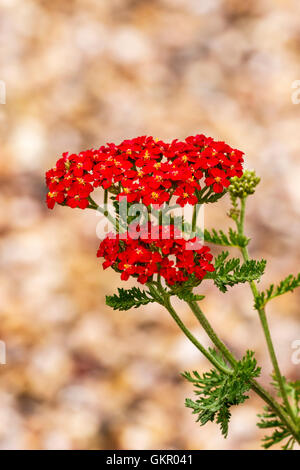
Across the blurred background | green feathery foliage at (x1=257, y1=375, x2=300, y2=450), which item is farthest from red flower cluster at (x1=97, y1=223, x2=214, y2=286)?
the blurred background

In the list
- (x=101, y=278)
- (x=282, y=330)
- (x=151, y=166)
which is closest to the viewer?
(x=151, y=166)

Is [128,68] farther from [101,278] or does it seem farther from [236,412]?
[236,412]

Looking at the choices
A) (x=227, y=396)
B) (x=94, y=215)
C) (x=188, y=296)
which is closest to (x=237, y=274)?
(x=188, y=296)

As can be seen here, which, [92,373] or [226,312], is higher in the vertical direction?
[226,312]

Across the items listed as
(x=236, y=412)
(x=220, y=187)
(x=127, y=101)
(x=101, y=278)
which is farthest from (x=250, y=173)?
(x=127, y=101)

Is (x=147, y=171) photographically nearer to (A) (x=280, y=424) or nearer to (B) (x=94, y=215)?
(A) (x=280, y=424)

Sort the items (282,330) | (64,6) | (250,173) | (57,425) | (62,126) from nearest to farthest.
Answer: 1. (250,173)
2. (57,425)
3. (282,330)
4. (62,126)
5. (64,6)

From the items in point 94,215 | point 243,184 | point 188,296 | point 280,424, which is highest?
point 94,215

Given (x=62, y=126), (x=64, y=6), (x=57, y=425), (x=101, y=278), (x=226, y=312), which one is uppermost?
(x=64, y=6)
